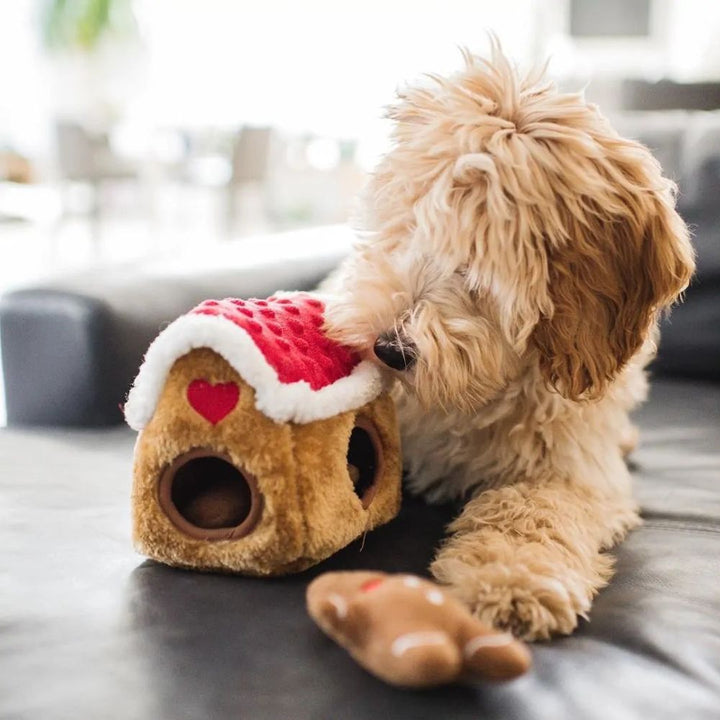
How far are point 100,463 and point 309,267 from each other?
2.74 ft

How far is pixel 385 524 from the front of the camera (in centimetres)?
140

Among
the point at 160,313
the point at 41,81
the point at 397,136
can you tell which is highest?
the point at 41,81

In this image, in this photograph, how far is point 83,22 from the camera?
25.5 ft

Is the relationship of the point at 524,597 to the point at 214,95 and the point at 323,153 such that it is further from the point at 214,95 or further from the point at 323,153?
the point at 214,95

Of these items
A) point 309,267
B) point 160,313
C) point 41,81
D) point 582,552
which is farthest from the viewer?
point 41,81

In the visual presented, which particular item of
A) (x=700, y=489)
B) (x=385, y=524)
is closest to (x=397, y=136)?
(x=385, y=524)

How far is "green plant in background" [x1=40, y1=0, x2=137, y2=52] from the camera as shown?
25.4ft

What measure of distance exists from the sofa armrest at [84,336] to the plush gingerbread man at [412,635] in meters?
0.98

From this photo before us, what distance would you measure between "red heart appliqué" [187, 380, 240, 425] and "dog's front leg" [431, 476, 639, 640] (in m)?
0.36

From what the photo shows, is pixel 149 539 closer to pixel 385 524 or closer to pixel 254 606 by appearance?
pixel 254 606

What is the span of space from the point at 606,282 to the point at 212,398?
1.91 feet

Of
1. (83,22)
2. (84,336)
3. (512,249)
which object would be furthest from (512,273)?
(83,22)

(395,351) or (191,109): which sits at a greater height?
(191,109)

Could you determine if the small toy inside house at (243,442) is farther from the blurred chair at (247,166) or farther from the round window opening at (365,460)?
the blurred chair at (247,166)
